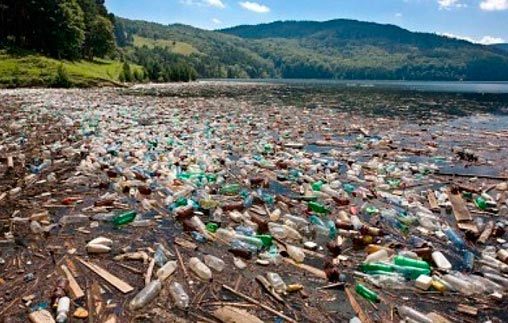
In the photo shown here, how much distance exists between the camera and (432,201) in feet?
26.6

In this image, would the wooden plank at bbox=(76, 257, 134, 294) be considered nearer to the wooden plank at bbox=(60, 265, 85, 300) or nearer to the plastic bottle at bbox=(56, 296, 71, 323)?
the wooden plank at bbox=(60, 265, 85, 300)

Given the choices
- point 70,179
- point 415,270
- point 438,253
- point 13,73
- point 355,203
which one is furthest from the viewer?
point 13,73

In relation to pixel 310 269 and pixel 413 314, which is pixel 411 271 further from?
pixel 310 269

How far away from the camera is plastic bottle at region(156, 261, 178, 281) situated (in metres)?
4.80

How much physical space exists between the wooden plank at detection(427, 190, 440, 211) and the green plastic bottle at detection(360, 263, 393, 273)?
324cm

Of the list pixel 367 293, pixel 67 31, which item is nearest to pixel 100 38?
pixel 67 31

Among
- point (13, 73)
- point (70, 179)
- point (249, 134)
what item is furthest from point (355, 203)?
point (13, 73)

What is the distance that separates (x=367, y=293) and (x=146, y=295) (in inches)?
104

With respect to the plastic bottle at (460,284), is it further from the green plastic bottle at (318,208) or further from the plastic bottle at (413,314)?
the green plastic bottle at (318,208)

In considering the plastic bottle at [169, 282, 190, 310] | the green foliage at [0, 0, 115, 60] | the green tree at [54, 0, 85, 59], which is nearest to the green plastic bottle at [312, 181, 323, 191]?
the plastic bottle at [169, 282, 190, 310]

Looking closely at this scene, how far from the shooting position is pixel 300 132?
17734 mm

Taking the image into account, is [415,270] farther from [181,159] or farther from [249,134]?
[249,134]

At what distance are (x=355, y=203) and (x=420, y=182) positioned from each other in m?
2.86

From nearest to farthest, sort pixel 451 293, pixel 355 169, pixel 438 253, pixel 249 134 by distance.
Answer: pixel 451 293 < pixel 438 253 < pixel 355 169 < pixel 249 134
